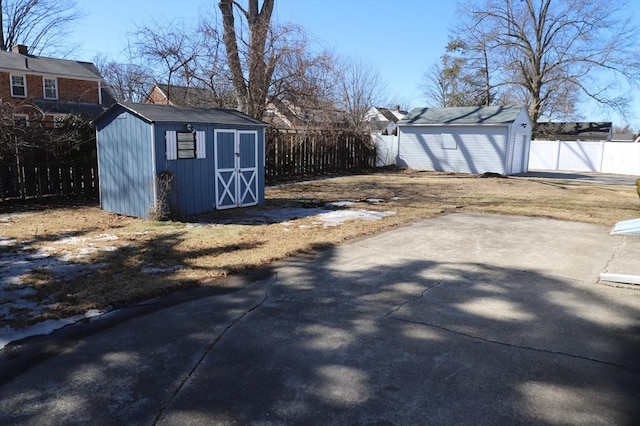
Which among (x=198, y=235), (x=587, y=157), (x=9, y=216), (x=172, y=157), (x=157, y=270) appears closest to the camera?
(x=157, y=270)

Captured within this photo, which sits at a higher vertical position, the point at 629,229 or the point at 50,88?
the point at 50,88

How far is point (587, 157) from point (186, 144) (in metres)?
24.6

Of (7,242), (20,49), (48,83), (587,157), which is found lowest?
(7,242)

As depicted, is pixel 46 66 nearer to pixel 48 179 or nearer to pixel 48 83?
pixel 48 83

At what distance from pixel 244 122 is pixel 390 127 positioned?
4019cm

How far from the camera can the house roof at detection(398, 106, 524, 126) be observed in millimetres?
22200

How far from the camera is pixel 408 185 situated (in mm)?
16578

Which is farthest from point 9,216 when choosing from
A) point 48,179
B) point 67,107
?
point 67,107

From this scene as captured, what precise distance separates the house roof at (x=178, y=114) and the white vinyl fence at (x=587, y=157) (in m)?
22.4

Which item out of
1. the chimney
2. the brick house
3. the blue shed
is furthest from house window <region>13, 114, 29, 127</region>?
the chimney

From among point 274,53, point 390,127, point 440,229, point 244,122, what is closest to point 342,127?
point 274,53

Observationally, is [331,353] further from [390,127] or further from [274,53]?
[390,127]

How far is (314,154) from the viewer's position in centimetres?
1969

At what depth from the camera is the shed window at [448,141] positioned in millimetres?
23281
